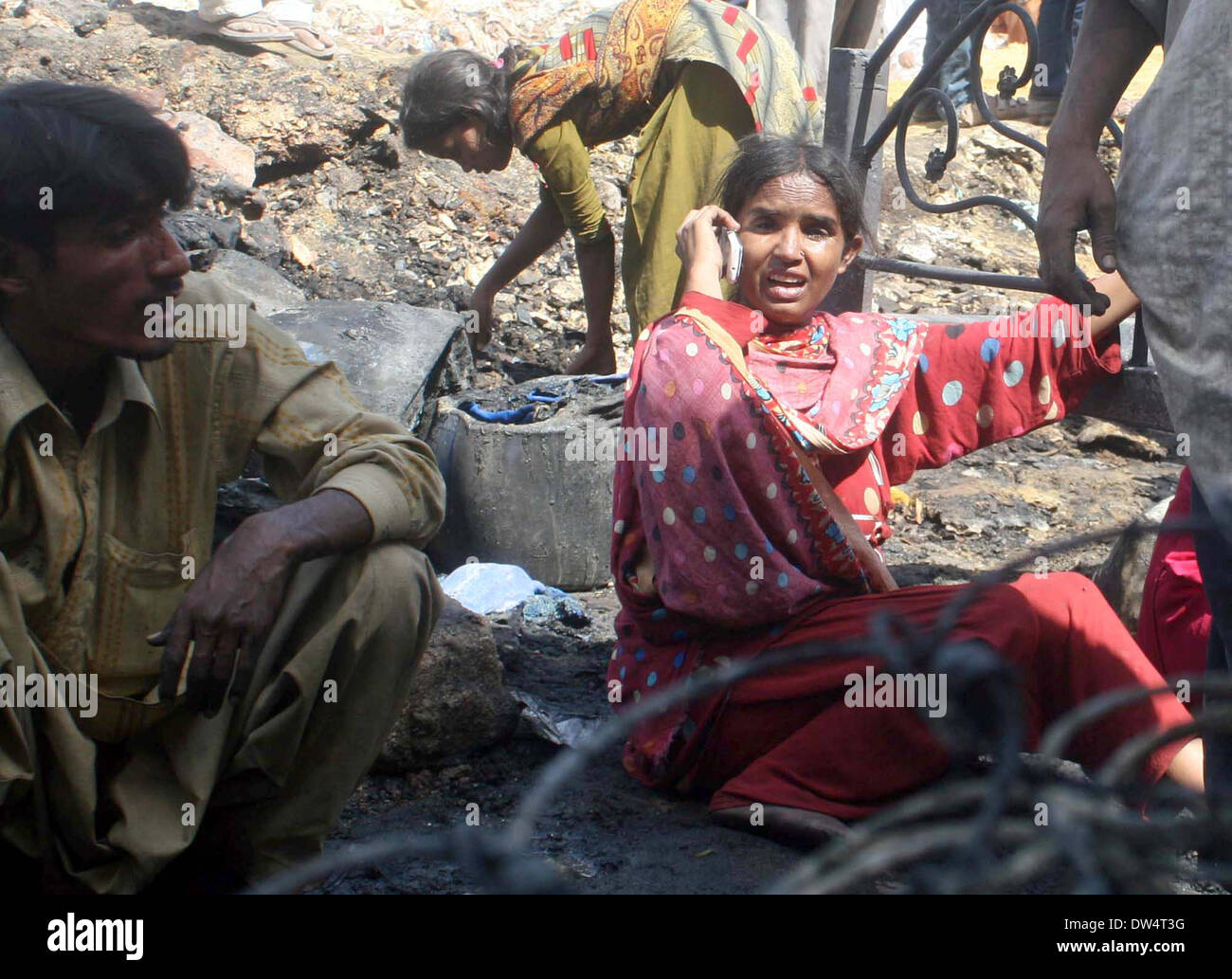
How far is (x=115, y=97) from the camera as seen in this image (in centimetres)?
196

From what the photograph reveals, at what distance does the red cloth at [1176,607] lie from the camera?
2.39 meters

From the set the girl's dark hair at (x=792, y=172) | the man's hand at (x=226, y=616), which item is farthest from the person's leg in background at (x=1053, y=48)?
the man's hand at (x=226, y=616)

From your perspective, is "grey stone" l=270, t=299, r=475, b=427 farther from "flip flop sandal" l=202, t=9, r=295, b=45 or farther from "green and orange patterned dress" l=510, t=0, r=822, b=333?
"flip flop sandal" l=202, t=9, r=295, b=45

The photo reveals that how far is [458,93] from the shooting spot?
424 cm

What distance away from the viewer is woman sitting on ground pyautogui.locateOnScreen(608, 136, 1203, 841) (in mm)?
2295

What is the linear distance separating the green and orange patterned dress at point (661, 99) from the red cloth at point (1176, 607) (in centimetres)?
208

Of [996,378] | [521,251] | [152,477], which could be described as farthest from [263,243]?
[996,378]

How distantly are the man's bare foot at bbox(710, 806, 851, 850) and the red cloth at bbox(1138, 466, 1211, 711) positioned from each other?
0.79 metres

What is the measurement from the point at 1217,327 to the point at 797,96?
2.96 metres

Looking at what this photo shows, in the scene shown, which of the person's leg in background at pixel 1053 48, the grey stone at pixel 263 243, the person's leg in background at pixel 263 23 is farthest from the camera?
the person's leg in background at pixel 263 23

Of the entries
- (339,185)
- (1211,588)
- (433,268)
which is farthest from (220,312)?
(339,185)

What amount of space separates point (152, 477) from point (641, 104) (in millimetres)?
2775

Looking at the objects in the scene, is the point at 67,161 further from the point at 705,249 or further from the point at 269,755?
the point at 705,249

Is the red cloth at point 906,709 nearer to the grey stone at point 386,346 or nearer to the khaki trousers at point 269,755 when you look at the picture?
the khaki trousers at point 269,755
